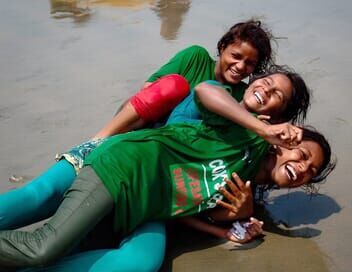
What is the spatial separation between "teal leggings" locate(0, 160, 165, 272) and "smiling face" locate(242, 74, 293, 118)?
65 centimetres

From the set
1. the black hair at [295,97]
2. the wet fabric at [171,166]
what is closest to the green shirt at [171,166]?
the wet fabric at [171,166]

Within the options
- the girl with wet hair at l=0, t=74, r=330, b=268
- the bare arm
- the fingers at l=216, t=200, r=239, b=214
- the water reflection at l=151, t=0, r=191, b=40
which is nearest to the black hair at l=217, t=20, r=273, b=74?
the girl with wet hair at l=0, t=74, r=330, b=268

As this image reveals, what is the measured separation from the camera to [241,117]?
6.72 ft

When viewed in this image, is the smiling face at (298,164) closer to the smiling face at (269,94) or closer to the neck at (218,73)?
the smiling face at (269,94)

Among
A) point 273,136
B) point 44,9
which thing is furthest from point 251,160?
point 44,9

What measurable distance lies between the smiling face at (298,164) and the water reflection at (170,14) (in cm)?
290

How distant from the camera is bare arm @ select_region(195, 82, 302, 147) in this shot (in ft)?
6.32

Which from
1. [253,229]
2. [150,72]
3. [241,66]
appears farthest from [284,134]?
[150,72]

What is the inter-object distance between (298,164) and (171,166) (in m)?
0.54

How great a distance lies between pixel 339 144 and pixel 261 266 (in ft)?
3.91

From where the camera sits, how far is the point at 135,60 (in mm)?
4406

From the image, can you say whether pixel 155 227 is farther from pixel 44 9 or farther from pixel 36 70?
pixel 44 9

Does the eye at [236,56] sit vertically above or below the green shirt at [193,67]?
above

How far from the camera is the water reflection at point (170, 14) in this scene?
16.9 feet
